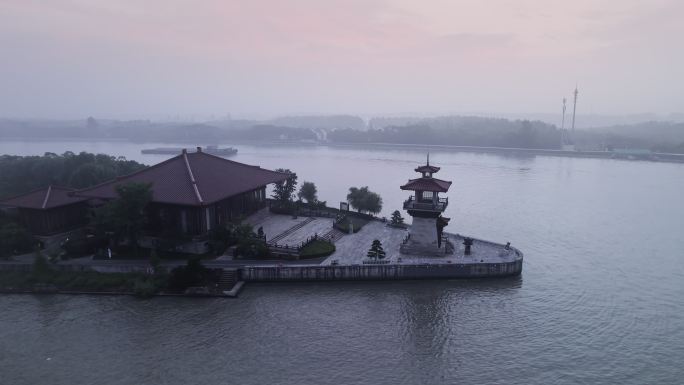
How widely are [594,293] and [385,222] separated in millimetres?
16179

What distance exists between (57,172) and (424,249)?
35.7 meters

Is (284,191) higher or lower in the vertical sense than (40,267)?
higher

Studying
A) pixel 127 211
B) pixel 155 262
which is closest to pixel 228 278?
pixel 155 262

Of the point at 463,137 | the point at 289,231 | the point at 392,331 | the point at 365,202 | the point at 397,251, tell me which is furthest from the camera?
the point at 463,137

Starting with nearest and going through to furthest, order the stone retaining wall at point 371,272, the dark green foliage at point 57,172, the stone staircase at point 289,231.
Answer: the stone retaining wall at point 371,272, the stone staircase at point 289,231, the dark green foliage at point 57,172

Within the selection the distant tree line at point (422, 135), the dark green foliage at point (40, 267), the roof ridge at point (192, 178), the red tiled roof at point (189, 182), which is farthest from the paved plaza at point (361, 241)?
the distant tree line at point (422, 135)

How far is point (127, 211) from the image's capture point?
27.9 metres

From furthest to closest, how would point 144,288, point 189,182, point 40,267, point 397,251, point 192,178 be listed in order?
point 192,178 → point 397,251 → point 189,182 → point 40,267 → point 144,288

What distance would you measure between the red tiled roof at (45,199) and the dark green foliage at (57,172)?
9.68m

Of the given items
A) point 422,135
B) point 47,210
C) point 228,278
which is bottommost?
point 228,278

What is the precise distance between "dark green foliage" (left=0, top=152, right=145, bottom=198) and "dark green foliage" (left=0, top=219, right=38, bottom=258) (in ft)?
38.3

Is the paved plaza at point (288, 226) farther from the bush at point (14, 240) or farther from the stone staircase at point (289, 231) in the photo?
the bush at point (14, 240)

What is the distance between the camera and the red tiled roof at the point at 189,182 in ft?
97.1

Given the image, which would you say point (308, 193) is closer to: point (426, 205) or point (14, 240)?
point (426, 205)
